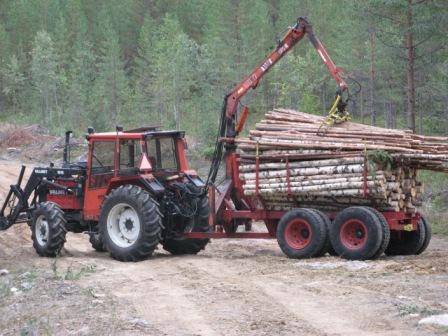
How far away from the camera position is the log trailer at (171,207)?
12898 mm

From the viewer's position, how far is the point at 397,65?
2462 cm

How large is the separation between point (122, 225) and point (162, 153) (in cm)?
161

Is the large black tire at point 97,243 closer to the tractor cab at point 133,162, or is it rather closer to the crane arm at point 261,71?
the tractor cab at point 133,162

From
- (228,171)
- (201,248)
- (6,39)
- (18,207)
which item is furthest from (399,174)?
(6,39)

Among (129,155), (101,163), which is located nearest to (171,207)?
(129,155)

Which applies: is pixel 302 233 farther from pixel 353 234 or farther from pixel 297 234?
pixel 353 234

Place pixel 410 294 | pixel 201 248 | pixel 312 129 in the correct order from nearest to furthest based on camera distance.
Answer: pixel 410 294, pixel 312 129, pixel 201 248

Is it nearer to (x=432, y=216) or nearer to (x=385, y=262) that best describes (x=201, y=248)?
(x=385, y=262)

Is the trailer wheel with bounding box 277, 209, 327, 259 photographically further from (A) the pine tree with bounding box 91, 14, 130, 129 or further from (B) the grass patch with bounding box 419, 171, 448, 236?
(A) the pine tree with bounding box 91, 14, 130, 129

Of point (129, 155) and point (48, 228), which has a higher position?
point (129, 155)

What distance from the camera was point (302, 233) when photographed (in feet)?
42.9

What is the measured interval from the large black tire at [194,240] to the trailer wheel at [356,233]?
2649 mm

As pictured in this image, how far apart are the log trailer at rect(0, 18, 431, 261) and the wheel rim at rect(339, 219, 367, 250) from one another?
0.05 ft

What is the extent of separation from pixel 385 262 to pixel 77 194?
6205mm
